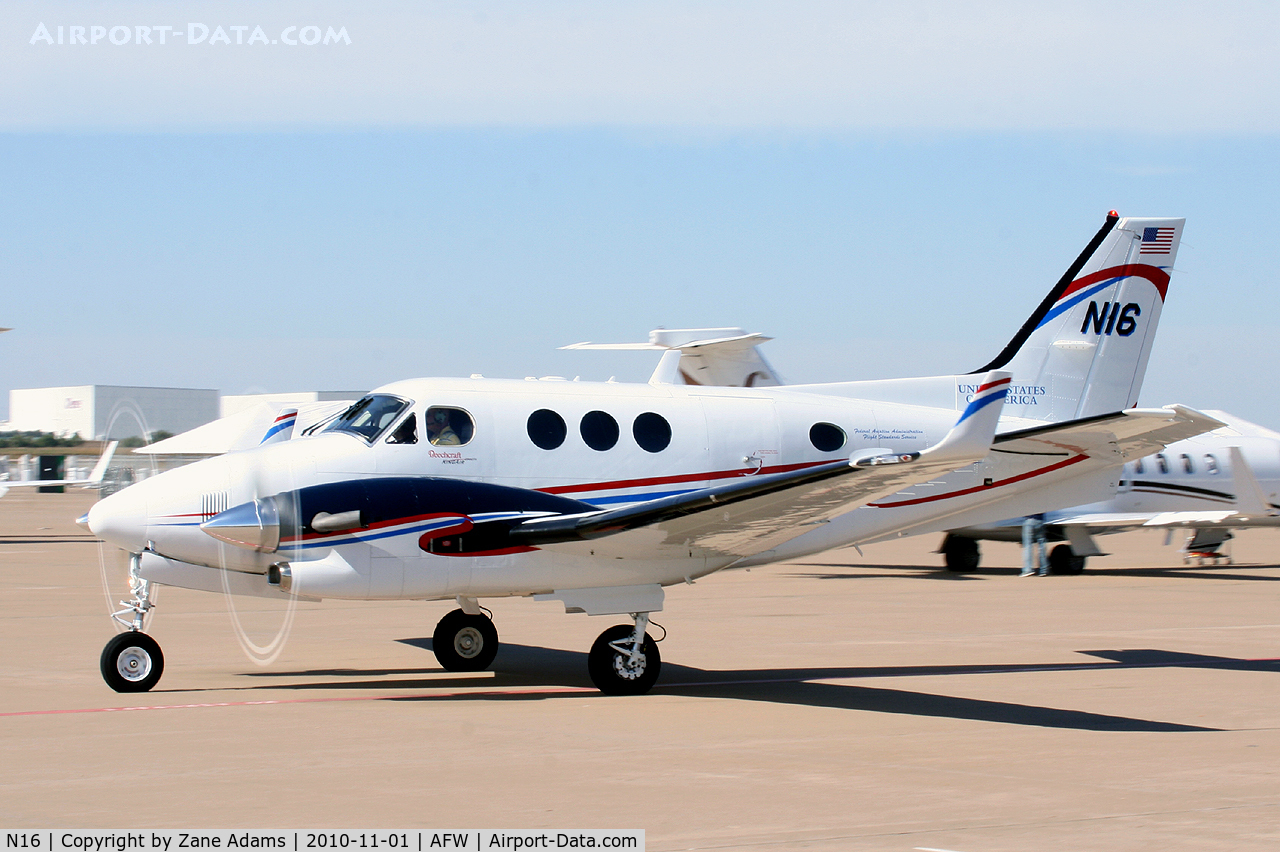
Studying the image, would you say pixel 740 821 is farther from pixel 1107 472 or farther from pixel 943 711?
pixel 1107 472

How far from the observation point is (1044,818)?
6.53 meters

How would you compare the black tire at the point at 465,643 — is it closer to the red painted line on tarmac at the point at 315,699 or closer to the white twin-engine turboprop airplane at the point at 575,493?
the white twin-engine turboprop airplane at the point at 575,493

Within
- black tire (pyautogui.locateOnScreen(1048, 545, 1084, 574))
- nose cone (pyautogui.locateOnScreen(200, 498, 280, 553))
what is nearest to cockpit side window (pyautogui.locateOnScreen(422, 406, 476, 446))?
nose cone (pyautogui.locateOnScreen(200, 498, 280, 553))

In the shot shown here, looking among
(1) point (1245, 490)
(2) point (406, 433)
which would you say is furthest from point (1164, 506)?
(2) point (406, 433)

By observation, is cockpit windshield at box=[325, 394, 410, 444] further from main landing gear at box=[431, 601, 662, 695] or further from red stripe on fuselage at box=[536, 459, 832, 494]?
main landing gear at box=[431, 601, 662, 695]

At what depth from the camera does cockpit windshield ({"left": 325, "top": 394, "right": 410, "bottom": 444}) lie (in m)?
11.1

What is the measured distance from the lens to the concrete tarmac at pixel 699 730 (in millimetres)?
6508

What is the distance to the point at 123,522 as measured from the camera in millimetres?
10242

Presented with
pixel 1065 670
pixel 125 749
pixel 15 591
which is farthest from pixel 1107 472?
pixel 15 591

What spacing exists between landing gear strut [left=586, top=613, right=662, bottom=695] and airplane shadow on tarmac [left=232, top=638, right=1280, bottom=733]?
0.30 meters

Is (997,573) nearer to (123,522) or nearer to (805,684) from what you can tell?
(805,684)

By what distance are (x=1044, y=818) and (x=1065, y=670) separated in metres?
6.59

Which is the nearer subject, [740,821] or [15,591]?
[740,821]

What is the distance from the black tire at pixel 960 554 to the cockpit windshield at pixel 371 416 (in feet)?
56.4
